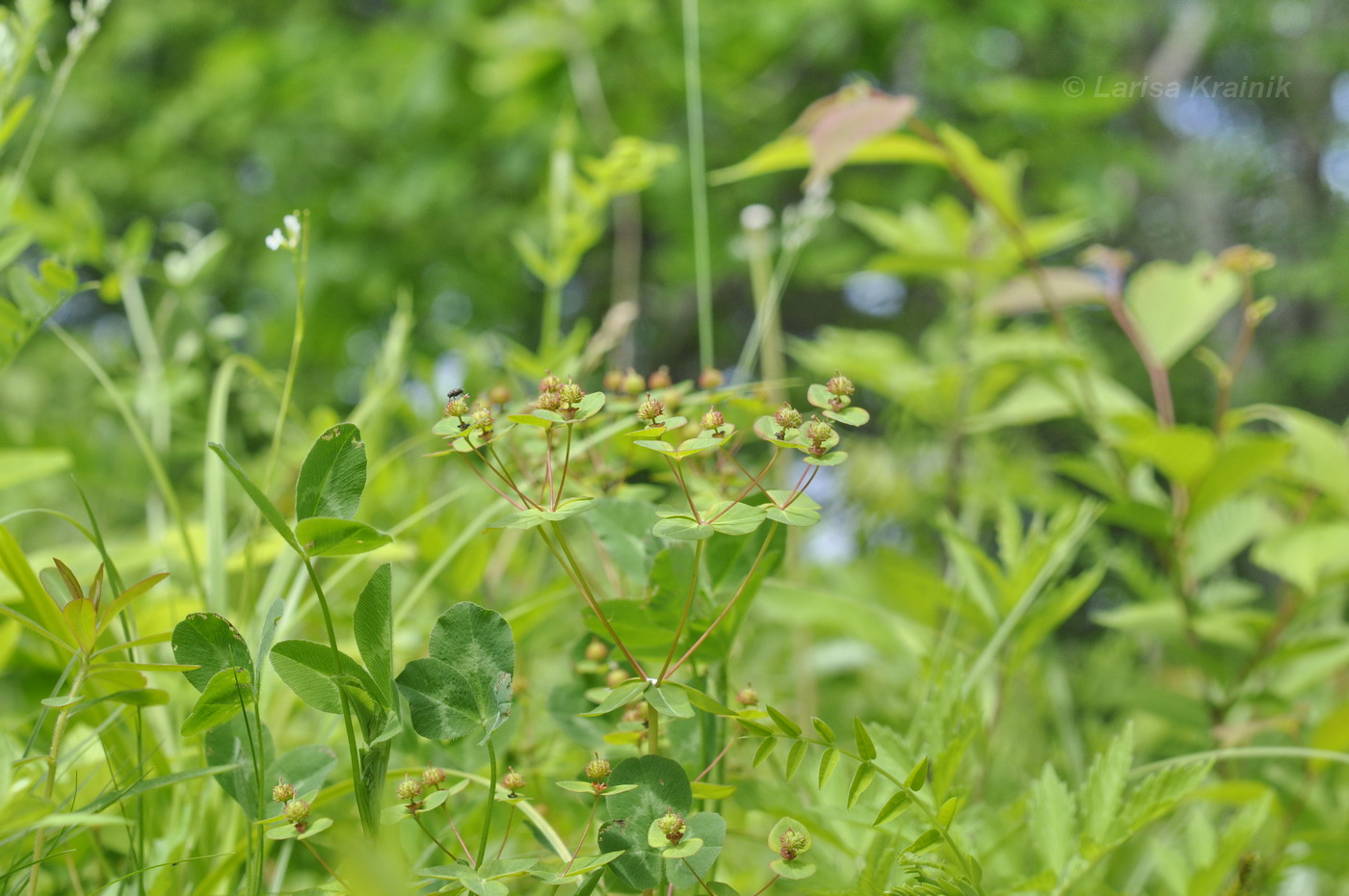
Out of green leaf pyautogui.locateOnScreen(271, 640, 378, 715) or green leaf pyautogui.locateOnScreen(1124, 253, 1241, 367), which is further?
green leaf pyautogui.locateOnScreen(1124, 253, 1241, 367)

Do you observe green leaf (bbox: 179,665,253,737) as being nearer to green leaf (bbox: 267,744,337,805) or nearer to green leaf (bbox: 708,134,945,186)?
green leaf (bbox: 267,744,337,805)

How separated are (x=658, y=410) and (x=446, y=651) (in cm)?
7

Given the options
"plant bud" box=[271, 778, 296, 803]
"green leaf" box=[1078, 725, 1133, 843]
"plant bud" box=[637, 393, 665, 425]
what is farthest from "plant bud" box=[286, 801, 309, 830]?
"green leaf" box=[1078, 725, 1133, 843]

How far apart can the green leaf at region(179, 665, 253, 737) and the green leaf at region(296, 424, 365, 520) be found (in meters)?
0.03

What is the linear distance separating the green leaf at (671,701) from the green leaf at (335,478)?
0.07m

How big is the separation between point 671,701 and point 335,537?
77 millimetres

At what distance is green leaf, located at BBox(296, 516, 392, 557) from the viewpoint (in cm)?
18

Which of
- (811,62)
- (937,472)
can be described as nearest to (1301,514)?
(937,472)

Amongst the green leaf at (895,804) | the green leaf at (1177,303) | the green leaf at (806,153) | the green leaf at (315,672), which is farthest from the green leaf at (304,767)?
the green leaf at (1177,303)

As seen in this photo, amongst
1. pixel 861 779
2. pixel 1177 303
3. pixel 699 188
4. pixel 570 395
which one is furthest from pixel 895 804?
pixel 1177 303

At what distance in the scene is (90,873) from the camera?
30 cm

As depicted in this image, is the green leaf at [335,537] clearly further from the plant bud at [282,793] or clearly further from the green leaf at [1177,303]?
the green leaf at [1177,303]

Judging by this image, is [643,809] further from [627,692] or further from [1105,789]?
[1105,789]

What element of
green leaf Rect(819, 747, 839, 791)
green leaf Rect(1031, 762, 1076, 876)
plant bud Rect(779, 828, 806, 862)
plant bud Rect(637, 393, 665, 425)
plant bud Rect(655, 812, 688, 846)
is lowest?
green leaf Rect(1031, 762, 1076, 876)
